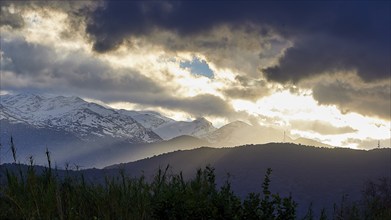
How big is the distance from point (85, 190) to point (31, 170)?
1.09m

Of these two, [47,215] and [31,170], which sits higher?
[31,170]

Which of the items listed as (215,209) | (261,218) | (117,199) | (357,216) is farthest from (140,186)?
(357,216)

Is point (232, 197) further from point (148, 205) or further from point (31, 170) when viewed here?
point (31, 170)

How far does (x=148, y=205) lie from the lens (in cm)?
889

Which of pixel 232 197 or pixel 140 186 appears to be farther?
pixel 140 186

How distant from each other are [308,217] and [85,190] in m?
4.26

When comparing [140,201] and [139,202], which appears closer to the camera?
[139,202]

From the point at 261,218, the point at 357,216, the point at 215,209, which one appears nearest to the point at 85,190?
the point at 215,209

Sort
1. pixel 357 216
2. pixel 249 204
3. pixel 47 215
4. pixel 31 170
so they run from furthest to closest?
pixel 357 216 < pixel 31 170 < pixel 249 204 < pixel 47 215

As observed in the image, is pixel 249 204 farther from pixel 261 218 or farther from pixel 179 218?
pixel 179 218

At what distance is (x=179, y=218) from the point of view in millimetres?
8727

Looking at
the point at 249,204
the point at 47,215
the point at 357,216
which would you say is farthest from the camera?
the point at 357,216

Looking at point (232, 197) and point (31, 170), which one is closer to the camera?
point (232, 197)

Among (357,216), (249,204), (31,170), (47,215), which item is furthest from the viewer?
(357,216)
